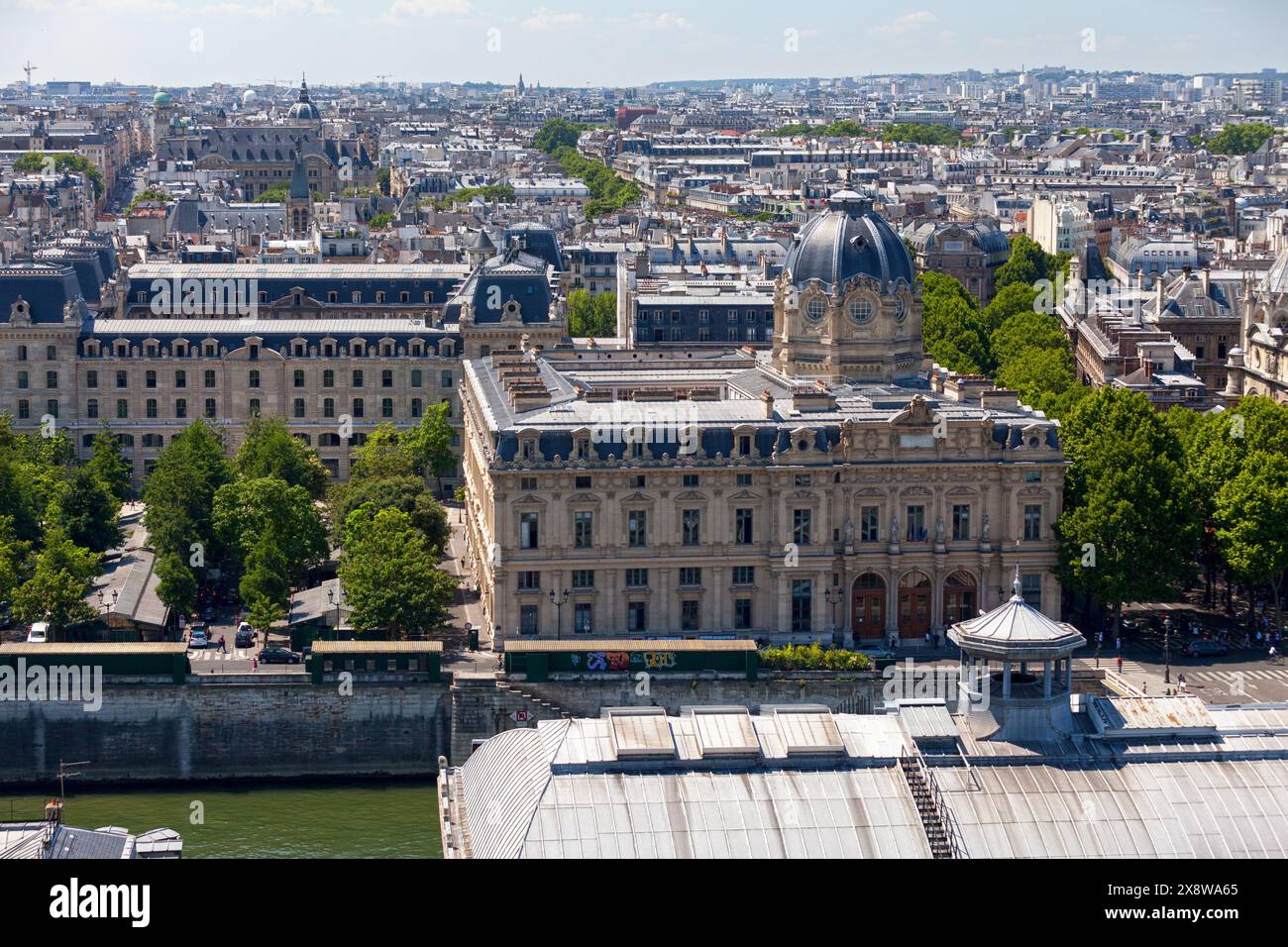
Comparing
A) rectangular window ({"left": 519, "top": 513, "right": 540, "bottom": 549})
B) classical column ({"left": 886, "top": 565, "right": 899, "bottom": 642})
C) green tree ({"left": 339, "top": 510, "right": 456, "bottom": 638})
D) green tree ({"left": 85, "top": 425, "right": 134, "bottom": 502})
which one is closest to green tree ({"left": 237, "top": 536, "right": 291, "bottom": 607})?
green tree ({"left": 339, "top": 510, "right": 456, "bottom": 638})

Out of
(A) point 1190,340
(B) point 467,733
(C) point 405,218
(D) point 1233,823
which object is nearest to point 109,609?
(B) point 467,733

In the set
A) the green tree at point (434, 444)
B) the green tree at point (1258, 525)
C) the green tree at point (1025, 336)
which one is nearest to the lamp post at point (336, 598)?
the green tree at point (434, 444)

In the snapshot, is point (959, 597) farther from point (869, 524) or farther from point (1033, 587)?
point (869, 524)

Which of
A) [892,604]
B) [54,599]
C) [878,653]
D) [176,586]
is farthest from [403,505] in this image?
[878,653]

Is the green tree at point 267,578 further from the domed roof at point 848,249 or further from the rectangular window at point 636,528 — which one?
the domed roof at point 848,249

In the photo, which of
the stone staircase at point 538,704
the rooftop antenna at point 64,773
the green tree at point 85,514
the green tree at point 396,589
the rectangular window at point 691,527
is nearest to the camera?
the rooftop antenna at point 64,773
